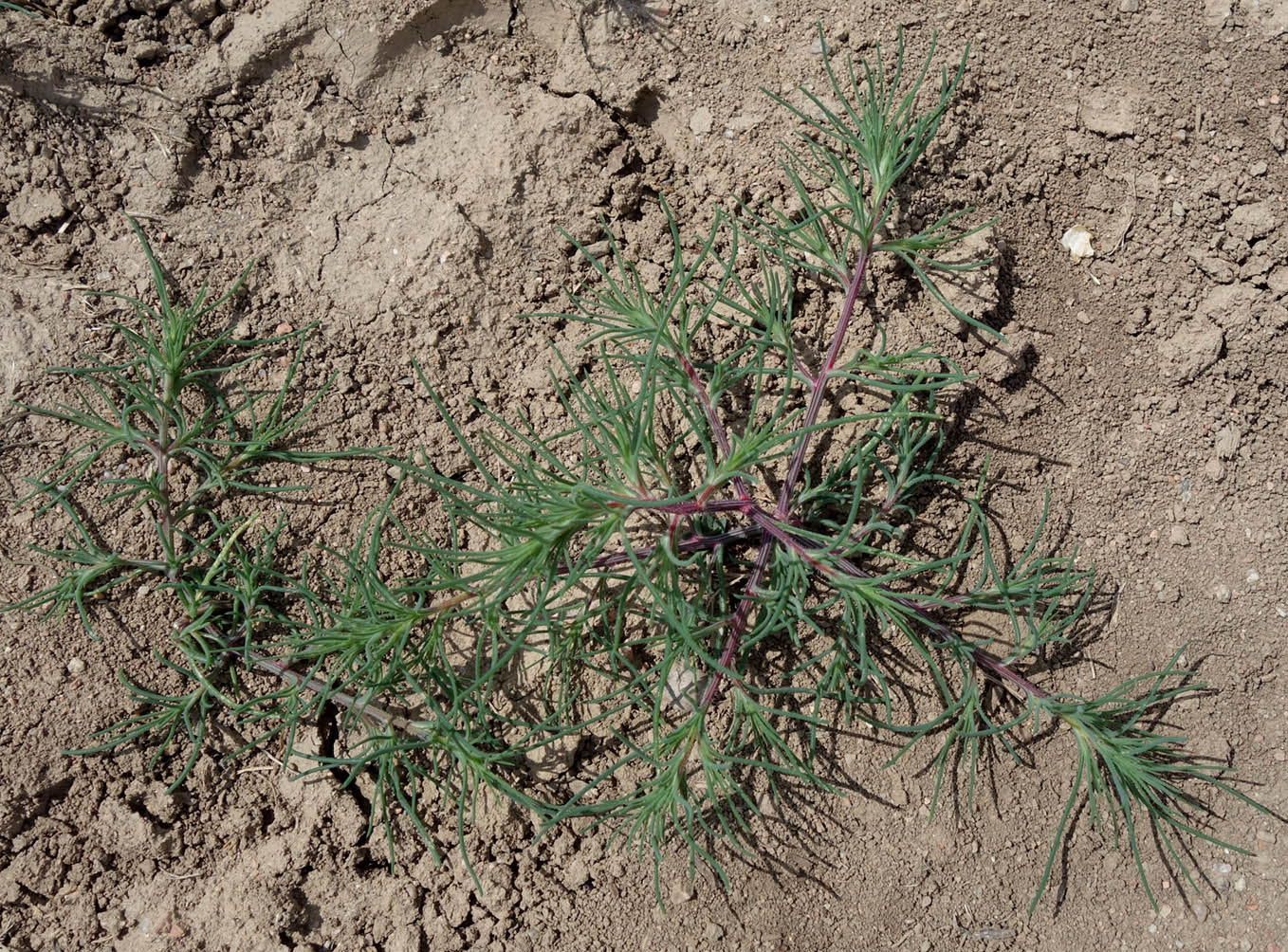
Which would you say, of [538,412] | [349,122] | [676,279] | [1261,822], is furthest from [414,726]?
[1261,822]

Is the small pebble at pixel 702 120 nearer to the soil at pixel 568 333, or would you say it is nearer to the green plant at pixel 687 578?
the soil at pixel 568 333

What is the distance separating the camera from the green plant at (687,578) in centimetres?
268

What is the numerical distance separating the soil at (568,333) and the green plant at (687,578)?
0.11 metres

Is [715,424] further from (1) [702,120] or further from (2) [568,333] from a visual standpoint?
(1) [702,120]

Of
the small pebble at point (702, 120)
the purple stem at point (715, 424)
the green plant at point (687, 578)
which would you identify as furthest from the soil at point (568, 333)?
the purple stem at point (715, 424)

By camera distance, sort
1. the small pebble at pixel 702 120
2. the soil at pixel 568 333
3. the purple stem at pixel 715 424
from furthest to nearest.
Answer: the small pebble at pixel 702 120, the soil at pixel 568 333, the purple stem at pixel 715 424

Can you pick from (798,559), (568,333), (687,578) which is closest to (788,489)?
(798,559)

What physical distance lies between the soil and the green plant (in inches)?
4.3

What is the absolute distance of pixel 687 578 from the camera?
281 cm

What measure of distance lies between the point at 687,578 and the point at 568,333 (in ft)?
2.54

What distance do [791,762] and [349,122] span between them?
2.17 metres

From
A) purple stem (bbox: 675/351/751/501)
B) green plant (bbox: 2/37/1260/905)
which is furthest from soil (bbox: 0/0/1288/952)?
purple stem (bbox: 675/351/751/501)

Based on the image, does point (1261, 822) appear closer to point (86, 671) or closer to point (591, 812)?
point (591, 812)

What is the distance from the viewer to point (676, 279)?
2.80 meters
